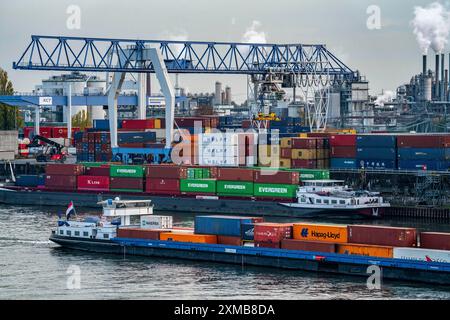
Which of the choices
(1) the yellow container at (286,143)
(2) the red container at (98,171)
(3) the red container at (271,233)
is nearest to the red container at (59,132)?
(2) the red container at (98,171)

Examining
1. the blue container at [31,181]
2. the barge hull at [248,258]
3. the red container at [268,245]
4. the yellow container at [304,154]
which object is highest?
the yellow container at [304,154]

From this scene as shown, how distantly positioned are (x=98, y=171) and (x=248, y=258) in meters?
28.9

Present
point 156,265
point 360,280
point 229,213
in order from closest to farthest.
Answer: point 360,280, point 156,265, point 229,213

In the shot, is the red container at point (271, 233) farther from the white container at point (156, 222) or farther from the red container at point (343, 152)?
the red container at point (343, 152)

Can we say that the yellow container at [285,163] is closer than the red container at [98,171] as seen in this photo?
Yes

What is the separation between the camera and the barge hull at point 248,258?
127 feet

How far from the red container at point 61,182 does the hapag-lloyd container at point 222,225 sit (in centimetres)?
2615

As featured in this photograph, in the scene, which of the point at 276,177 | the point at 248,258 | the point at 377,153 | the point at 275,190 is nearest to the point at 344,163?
the point at 377,153

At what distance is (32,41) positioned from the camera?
227 feet

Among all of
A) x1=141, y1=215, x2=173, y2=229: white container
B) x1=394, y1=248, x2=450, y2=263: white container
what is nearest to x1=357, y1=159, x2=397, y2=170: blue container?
x1=141, y1=215, x2=173, y2=229: white container

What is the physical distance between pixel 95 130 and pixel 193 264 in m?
44.1

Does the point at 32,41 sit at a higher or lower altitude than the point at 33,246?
higher

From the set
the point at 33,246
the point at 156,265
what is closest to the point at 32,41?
the point at 33,246
